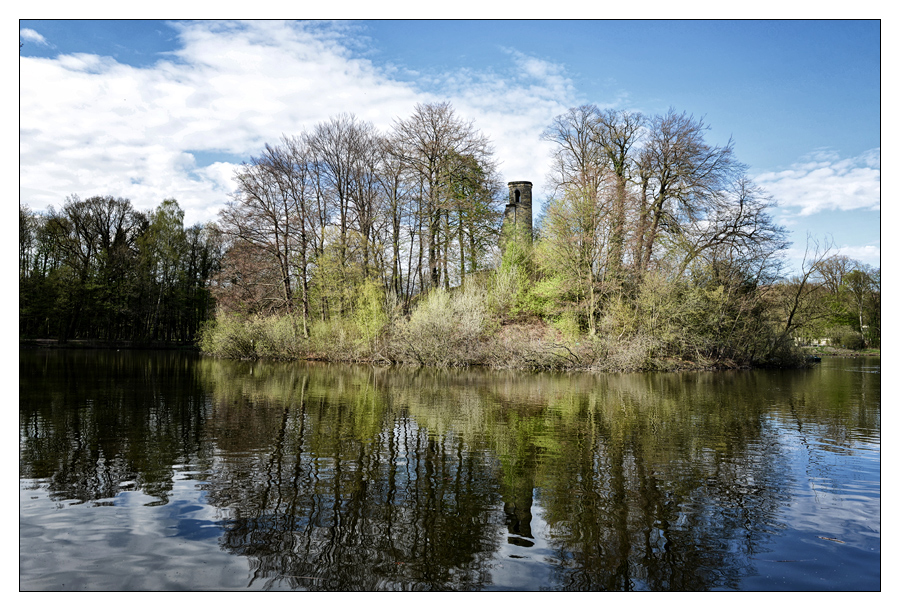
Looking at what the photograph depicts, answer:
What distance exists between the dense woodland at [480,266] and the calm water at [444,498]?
14.2 m

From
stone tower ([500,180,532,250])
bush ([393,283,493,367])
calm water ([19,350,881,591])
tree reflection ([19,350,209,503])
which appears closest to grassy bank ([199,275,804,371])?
bush ([393,283,493,367])

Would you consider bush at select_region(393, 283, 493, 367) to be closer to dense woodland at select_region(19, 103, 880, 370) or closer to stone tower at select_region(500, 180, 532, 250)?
dense woodland at select_region(19, 103, 880, 370)

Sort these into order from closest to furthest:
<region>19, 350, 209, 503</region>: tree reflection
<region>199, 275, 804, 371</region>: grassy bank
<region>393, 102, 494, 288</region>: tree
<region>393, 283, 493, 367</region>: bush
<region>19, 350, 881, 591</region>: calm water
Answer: <region>19, 350, 881, 591</region>: calm water < <region>19, 350, 209, 503</region>: tree reflection < <region>199, 275, 804, 371</region>: grassy bank < <region>393, 283, 493, 367</region>: bush < <region>393, 102, 494, 288</region>: tree

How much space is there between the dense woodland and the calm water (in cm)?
1415

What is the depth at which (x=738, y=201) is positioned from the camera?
28.6 meters

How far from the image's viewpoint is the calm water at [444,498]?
166 inches

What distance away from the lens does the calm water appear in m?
4.21

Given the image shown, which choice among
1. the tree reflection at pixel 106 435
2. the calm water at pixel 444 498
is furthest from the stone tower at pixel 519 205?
the calm water at pixel 444 498

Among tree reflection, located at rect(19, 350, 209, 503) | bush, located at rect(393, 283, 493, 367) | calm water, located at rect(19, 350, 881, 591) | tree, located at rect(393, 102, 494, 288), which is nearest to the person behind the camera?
calm water, located at rect(19, 350, 881, 591)

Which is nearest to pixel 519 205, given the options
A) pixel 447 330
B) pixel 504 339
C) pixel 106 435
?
pixel 504 339

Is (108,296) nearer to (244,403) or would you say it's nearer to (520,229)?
(520,229)

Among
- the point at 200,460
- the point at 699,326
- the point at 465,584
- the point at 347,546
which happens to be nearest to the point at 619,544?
the point at 465,584

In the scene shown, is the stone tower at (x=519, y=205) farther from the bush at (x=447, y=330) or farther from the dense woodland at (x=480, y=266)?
the bush at (x=447, y=330)

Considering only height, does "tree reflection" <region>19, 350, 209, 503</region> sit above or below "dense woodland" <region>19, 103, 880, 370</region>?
below
